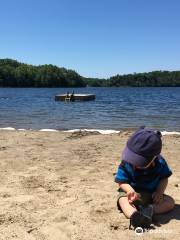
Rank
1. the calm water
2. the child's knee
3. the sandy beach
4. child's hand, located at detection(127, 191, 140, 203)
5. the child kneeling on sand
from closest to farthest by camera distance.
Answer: the sandy beach < the child kneeling on sand < child's hand, located at detection(127, 191, 140, 203) < the child's knee < the calm water

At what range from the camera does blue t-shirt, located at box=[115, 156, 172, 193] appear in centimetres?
484

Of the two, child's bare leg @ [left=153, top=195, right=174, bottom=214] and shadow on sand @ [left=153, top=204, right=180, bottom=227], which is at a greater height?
child's bare leg @ [left=153, top=195, right=174, bottom=214]

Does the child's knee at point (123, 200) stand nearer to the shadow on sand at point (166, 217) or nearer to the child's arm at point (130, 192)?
the child's arm at point (130, 192)

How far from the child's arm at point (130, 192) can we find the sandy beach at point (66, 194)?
0.84ft

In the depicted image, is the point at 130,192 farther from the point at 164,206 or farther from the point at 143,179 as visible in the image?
the point at 164,206

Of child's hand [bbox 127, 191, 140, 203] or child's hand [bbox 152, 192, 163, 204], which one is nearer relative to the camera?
child's hand [bbox 127, 191, 140, 203]

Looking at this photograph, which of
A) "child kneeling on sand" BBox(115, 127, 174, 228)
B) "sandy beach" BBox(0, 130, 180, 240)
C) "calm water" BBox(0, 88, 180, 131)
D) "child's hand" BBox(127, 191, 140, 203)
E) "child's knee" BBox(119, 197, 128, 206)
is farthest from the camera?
"calm water" BBox(0, 88, 180, 131)

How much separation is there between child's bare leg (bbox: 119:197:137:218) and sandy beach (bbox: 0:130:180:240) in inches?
3.6

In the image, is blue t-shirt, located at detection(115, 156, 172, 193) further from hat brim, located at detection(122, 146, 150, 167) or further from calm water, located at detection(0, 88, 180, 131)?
calm water, located at detection(0, 88, 180, 131)

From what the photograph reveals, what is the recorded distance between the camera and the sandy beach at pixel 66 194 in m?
4.30

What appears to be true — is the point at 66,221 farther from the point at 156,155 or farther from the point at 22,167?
the point at 22,167

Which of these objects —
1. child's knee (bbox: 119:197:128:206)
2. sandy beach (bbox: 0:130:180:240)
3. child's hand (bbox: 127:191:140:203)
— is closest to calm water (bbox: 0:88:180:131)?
sandy beach (bbox: 0:130:180:240)

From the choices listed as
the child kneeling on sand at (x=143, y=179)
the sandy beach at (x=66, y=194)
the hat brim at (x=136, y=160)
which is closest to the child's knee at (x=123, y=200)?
the child kneeling on sand at (x=143, y=179)

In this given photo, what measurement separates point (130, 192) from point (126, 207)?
18 cm
